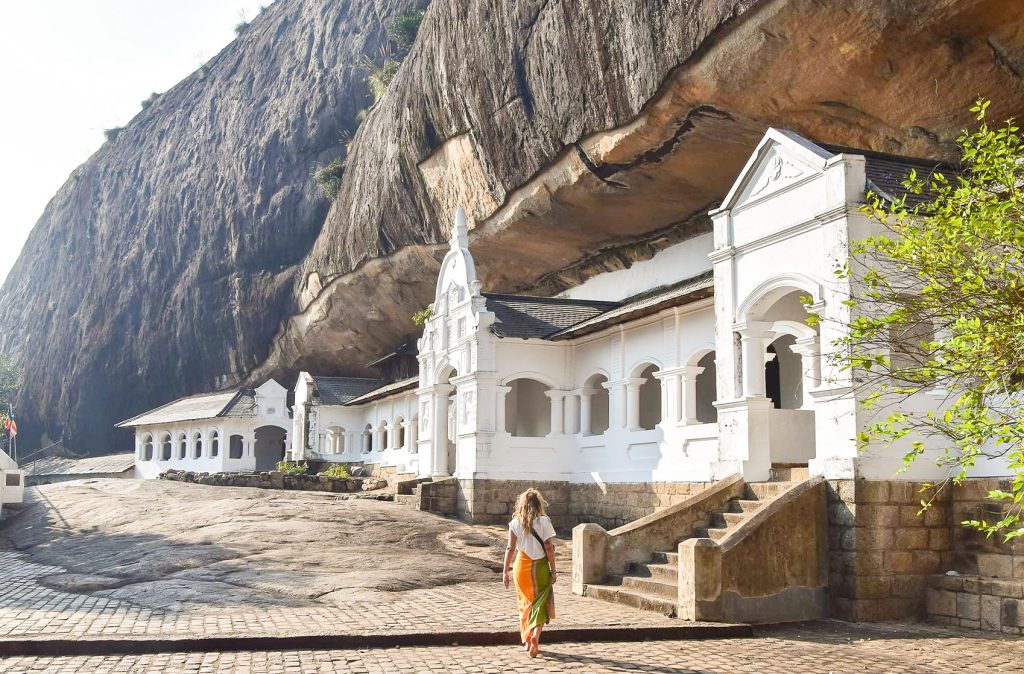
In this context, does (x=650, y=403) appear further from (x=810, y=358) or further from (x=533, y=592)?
(x=533, y=592)

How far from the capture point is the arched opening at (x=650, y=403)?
75.5ft

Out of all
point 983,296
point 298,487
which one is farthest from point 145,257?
point 983,296

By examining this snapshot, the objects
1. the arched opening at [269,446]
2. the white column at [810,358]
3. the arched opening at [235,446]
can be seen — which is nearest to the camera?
the white column at [810,358]

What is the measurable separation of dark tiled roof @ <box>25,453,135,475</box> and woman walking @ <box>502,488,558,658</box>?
4411 centimetres

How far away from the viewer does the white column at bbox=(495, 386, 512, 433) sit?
889 inches

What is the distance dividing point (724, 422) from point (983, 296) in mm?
6982

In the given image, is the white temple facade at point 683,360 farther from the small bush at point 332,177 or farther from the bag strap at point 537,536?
the small bush at point 332,177

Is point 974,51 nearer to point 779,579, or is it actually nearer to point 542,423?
point 779,579

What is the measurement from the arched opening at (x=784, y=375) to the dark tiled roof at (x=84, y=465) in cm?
3799

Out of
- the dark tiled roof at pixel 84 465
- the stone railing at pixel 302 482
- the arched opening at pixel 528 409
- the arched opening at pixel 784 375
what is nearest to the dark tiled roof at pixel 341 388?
the stone railing at pixel 302 482

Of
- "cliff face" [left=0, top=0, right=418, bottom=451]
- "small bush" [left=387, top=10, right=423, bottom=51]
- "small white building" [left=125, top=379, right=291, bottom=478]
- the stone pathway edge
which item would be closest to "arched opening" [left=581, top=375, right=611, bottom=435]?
the stone pathway edge

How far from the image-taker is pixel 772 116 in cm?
1889

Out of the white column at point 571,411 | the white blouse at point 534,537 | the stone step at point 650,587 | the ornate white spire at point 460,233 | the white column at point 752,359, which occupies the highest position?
the ornate white spire at point 460,233

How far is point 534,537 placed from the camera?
9586 millimetres
